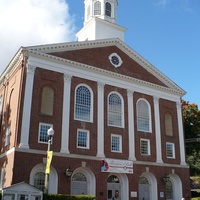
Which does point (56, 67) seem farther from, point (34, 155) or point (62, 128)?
point (34, 155)

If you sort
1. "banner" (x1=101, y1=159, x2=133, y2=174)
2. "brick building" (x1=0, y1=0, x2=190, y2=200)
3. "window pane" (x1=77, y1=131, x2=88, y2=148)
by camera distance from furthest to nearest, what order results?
"banner" (x1=101, y1=159, x2=133, y2=174) → "window pane" (x1=77, y1=131, x2=88, y2=148) → "brick building" (x1=0, y1=0, x2=190, y2=200)

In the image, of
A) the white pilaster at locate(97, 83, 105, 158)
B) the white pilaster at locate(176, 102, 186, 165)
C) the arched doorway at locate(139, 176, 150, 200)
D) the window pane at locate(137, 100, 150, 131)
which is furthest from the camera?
the white pilaster at locate(176, 102, 186, 165)

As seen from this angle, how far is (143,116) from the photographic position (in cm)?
3553

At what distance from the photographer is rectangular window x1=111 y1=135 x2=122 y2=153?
32.1m

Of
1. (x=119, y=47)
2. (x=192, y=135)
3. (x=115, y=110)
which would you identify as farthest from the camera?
(x=192, y=135)

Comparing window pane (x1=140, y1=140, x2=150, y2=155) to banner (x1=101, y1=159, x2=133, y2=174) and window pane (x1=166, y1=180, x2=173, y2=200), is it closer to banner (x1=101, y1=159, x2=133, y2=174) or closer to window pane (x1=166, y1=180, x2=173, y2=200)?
banner (x1=101, y1=159, x2=133, y2=174)

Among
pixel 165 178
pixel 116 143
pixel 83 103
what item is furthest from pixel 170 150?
pixel 83 103

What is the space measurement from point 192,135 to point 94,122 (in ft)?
96.5

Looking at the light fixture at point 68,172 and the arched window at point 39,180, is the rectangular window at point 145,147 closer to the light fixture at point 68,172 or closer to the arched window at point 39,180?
the light fixture at point 68,172

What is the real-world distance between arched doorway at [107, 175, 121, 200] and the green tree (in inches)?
931

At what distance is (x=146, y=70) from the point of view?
37656mm

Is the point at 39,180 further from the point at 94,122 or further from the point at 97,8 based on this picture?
the point at 97,8

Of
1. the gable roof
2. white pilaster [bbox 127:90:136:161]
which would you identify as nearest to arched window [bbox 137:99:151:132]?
white pilaster [bbox 127:90:136:161]

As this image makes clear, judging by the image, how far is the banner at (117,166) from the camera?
30.4 metres
